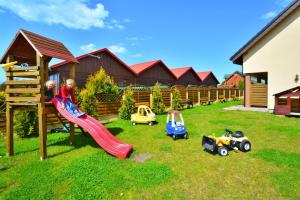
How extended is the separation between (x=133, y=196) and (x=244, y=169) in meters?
2.90

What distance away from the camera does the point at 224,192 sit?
173 inches

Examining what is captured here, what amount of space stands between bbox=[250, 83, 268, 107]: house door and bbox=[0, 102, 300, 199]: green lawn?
10.1m

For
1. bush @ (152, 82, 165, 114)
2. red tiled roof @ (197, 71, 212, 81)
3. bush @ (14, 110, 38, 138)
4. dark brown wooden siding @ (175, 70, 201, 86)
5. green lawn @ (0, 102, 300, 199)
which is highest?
red tiled roof @ (197, 71, 212, 81)

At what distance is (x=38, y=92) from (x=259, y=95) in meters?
16.5

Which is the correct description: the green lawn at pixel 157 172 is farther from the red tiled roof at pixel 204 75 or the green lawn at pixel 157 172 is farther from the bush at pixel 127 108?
the red tiled roof at pixel 204 75

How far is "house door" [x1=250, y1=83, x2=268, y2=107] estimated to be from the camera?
57.4 ft

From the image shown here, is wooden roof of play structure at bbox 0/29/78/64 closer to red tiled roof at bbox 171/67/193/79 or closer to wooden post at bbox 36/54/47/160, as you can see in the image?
wooden post at bbox 36/54/47/160

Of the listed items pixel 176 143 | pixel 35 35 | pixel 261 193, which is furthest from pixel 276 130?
pixel 35 35

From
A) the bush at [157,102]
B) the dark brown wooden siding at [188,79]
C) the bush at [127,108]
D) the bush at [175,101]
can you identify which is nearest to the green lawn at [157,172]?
the bush at [127,108]

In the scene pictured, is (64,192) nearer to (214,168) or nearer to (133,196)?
(133,196)

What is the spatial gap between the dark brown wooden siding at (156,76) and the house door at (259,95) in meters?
17.4

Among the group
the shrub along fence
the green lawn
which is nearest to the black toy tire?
the green lawn

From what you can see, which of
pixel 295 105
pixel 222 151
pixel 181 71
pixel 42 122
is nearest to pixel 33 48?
pixel 42 122

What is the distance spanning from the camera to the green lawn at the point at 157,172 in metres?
4.45
